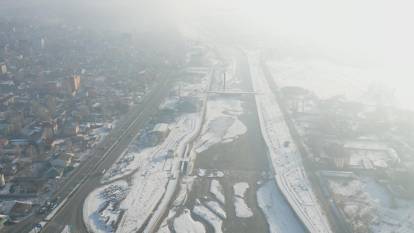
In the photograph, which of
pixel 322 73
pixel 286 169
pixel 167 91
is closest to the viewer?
pixel 286 169

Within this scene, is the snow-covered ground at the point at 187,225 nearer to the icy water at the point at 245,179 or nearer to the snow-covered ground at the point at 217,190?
the icy water at the point at 245,179

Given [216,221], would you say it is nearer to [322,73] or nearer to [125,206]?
[125,206]

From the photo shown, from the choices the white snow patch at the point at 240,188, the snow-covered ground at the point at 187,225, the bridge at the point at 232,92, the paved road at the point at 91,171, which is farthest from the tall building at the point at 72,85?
the snow-covered ground at the point at 187,225

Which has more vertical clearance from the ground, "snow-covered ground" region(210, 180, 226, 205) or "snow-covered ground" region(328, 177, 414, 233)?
"snow-covered ground" region(210, 180, 226, 205)

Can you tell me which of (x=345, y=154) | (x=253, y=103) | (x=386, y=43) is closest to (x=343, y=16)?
(x=386, y=43)

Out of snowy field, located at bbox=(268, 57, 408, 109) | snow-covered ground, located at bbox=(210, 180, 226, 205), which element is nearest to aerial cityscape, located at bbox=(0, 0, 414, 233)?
snow-covered ground, located at bbox=(210, 180, 226, 205)

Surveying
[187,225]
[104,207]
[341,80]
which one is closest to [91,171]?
[104,207]

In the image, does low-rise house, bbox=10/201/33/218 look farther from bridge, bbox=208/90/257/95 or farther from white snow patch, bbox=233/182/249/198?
bridge, bbox=208/90/257/95
